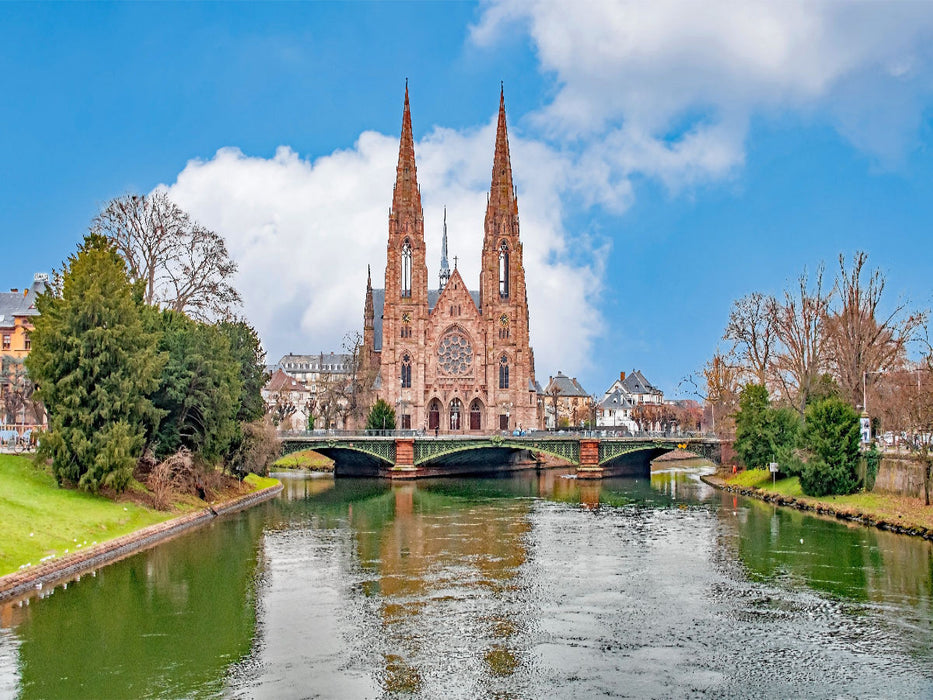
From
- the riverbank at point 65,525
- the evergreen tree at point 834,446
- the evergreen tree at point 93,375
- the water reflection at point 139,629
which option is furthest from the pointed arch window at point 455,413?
the water reflection at point 139,629

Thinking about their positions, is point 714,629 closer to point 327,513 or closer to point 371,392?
point 327,513

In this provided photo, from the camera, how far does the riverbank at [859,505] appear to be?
149 ft

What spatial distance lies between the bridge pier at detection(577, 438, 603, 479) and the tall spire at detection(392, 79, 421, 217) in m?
40.7

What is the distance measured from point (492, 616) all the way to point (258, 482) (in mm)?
50732

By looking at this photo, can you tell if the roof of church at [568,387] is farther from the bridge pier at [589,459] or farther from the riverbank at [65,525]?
the riverbank at [65,525]

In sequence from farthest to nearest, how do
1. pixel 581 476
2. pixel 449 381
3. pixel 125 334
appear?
pixel 449 381 < pixel 581 476 < pixel 125 334

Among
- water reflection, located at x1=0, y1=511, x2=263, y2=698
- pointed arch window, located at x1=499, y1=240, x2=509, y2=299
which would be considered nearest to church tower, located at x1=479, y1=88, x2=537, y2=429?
pointed arch window, located at x1=499, y1=240, x2=509, y2=299

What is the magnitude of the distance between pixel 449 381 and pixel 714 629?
88.2 m

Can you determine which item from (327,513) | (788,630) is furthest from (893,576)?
(327,513)

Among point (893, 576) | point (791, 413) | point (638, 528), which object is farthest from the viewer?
point (791, 413)

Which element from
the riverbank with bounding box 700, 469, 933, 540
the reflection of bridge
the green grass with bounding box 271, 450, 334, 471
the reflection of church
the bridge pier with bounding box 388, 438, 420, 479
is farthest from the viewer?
the reflection of church

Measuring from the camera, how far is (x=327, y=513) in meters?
60.8

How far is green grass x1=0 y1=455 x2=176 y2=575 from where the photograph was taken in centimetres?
3494

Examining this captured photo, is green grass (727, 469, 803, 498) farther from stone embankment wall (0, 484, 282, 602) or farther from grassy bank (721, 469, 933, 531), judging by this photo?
stone embankment wall (0, 484, 282, 602)
